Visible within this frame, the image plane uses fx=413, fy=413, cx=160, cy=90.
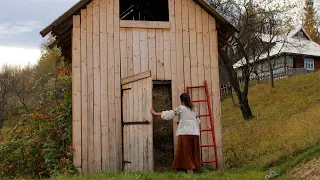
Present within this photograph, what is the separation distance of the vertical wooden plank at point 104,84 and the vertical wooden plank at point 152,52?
1142 mm

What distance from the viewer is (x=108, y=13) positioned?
1070cm

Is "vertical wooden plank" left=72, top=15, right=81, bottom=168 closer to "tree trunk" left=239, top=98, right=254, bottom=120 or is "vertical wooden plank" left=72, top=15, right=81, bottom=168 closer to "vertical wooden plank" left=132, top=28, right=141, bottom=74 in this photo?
"vertical wooden plank" left=132, top=28, right=141, bottom=74

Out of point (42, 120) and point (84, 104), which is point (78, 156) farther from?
point (42, 120)

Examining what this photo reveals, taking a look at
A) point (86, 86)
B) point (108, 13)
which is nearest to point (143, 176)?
point (86, 86)

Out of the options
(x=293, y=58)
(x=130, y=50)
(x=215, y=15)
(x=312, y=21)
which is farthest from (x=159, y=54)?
(x=312, y=21)

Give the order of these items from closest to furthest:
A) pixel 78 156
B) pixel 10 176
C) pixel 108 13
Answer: pixel 78 156 < pixel 108 13 < pixel 10 176

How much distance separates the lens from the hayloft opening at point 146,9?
13.4 metres

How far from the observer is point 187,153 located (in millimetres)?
9680

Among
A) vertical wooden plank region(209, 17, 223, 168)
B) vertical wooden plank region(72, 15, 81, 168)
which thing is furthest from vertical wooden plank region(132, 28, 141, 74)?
vertical wooden plank region(209, 17, 223, 168)

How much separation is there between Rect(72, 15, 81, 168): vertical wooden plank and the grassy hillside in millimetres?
4361

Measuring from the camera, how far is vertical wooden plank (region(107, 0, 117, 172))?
10.2m

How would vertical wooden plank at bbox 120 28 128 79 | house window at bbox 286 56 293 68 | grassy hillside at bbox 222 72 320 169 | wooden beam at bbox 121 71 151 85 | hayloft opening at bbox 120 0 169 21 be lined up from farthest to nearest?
house window at bbox 286 56 293 68 → hayloft opening at bbox 120 0 169 21 → grassy hillside at bbox 222 72 320 169 → vertical wooden plank at bbox 120 28 128 79 → wooden beam at bbox 121 71 151 85

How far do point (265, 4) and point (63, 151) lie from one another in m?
17.8

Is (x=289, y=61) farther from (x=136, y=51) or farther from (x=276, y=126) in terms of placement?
(x=136, y=51)
